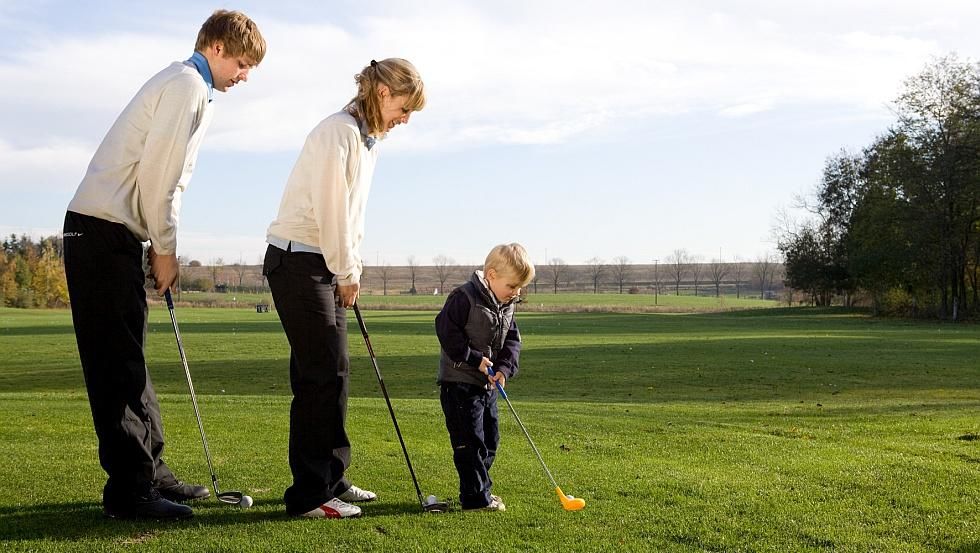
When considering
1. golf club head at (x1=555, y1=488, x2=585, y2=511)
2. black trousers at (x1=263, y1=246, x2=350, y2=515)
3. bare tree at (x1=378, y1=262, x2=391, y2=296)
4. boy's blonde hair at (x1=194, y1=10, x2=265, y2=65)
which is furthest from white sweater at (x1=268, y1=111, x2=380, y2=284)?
bare tree at (x1=378, y1=262, x2=391, y2=296)

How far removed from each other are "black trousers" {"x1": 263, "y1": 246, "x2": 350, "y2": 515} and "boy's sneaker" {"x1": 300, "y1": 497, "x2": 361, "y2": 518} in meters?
0.03

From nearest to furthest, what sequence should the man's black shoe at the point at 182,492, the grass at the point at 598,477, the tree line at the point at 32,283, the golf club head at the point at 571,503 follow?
the grass at the point at 598,477 < the golf club head at the point at 571,503 < the man's black shoe at the point at 182,492 < the tree line at the point at 32,283

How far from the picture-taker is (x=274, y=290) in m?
4.79

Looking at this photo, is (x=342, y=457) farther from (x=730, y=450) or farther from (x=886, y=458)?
(x=886, y=458)

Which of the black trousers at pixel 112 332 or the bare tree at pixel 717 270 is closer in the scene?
the black trousers at pixel 112 332

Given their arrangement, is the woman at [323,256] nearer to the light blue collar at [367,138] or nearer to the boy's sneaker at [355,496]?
the light blue collar at [367,138]

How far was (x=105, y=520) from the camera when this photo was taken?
461cm

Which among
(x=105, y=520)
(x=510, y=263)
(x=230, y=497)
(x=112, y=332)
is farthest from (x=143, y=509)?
(x=510, y=263)

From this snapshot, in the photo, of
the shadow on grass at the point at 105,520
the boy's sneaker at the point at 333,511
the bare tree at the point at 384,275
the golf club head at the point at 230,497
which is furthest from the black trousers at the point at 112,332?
the bare tree at the point at 384,275

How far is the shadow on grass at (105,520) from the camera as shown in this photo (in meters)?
4.31

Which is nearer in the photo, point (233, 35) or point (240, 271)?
point (233, 35)

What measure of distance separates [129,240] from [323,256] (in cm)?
91

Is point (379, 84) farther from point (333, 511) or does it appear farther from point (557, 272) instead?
point (557, 272)

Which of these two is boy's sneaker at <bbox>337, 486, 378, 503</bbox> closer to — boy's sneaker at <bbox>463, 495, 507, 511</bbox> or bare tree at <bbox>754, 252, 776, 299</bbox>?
boy's sneaker at <bbox>463, 495, 507, 511</bbox>
